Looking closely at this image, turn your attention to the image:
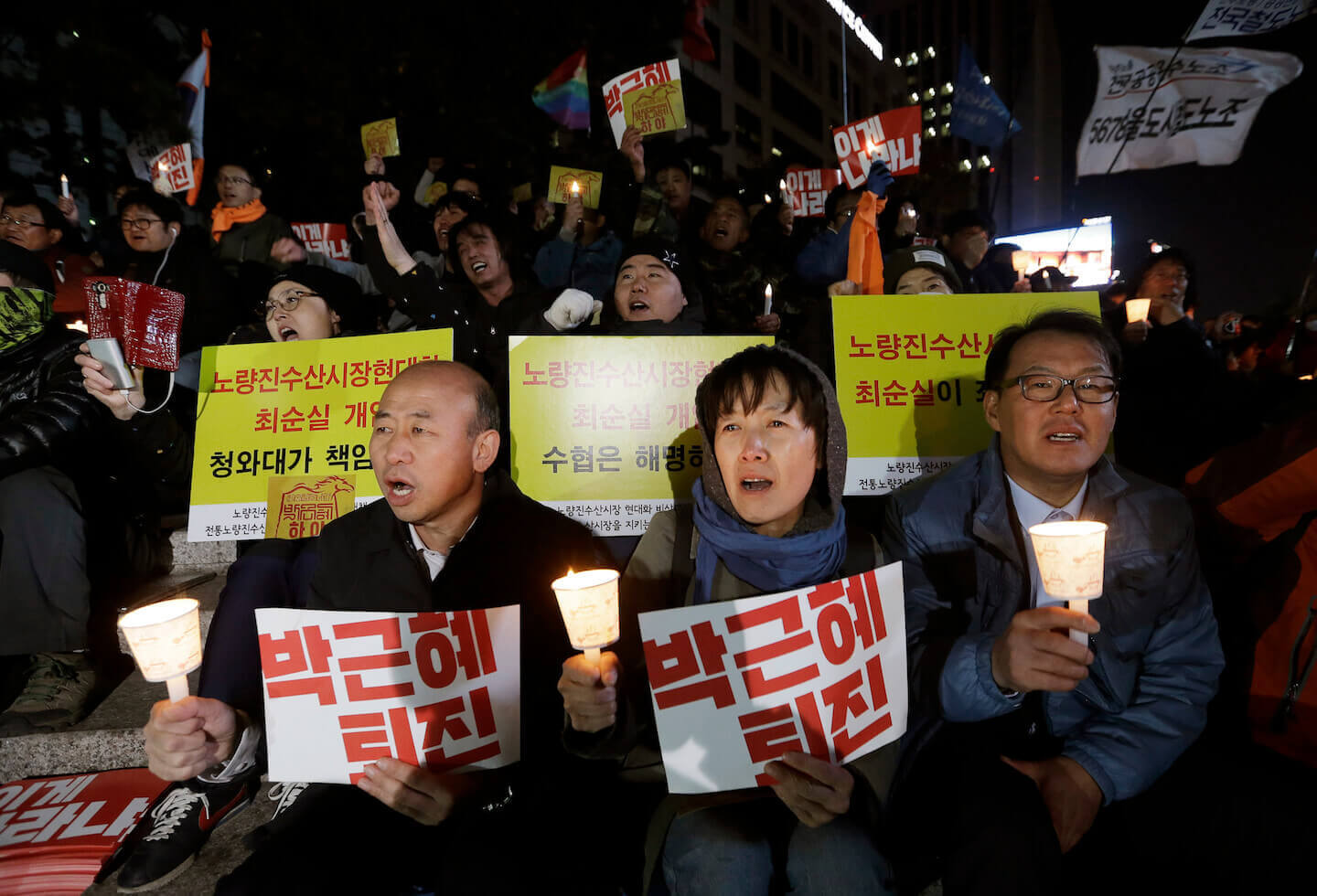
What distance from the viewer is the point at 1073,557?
170 centimetres

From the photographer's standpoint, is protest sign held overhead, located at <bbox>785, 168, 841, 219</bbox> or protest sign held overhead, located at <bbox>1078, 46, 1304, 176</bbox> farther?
protest sign held overhead, located at <bbox>785, 168, 841, 219</bbox>

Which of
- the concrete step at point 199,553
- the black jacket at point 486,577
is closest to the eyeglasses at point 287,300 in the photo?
the concrete step at point 199,553

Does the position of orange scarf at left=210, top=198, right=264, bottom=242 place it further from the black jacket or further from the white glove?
the black jacket

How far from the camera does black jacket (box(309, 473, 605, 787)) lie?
2381 millimetres

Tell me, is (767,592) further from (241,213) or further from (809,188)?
(809,188)

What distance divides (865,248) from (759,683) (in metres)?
3.64

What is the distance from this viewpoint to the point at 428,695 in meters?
2.09

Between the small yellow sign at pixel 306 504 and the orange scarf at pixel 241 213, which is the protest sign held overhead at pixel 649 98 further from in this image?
the small yellow sign at pixel 306 504

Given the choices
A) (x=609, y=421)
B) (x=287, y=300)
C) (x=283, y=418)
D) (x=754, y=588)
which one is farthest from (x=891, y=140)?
(x=754, y=588)

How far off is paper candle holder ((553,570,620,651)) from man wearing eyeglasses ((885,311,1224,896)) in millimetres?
1062

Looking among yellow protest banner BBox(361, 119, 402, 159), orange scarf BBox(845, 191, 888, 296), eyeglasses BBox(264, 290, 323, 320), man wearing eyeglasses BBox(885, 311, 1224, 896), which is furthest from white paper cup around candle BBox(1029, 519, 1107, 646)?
yellow protest banner BBox(361, 119, 402, 159)

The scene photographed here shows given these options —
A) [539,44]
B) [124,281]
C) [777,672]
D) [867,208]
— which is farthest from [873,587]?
[539,44]

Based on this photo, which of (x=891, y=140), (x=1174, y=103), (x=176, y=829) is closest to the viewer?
(x=176, y=829)

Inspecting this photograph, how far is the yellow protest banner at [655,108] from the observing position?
21.7 ft
